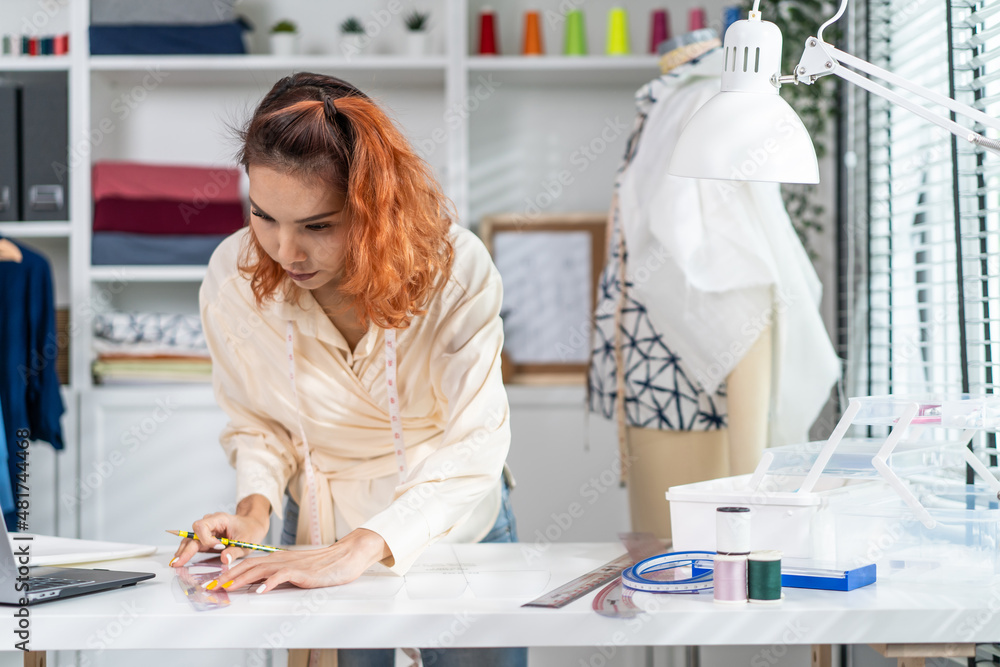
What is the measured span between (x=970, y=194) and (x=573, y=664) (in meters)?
1.61

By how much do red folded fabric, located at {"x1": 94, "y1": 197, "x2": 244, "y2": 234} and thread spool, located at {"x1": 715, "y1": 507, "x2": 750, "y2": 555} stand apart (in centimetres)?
204

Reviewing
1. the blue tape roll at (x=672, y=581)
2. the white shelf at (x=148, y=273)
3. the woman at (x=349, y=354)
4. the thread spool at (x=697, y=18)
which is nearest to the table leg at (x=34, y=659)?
the woman at (x=349, y=354)

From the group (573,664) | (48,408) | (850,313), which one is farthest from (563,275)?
(48,408)

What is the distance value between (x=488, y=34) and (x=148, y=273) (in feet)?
4.17

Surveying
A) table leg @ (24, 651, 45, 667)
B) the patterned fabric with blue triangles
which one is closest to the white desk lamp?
the patterned fabric with blue triangles

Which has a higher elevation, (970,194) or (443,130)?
(443,130)

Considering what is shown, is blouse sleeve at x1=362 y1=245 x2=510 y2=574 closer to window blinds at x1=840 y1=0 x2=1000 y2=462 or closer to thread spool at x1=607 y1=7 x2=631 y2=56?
window blinds at x1=840 y1=0 x2=1000 y2=462

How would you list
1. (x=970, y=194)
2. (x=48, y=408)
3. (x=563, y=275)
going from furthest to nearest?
(x=563, y=275)
(x=48, y=408)
(x=970, y=194)

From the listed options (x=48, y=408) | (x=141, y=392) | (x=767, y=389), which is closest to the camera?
(x=767, y=389)

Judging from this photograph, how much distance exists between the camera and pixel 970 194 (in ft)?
4.89

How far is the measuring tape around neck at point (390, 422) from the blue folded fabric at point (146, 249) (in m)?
1.49

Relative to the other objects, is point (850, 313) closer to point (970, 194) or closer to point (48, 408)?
point (970, 194)

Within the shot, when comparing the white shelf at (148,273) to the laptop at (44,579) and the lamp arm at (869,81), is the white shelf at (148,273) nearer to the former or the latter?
the laptop at (44,579)

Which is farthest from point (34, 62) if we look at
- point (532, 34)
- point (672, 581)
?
point (672, 581)
